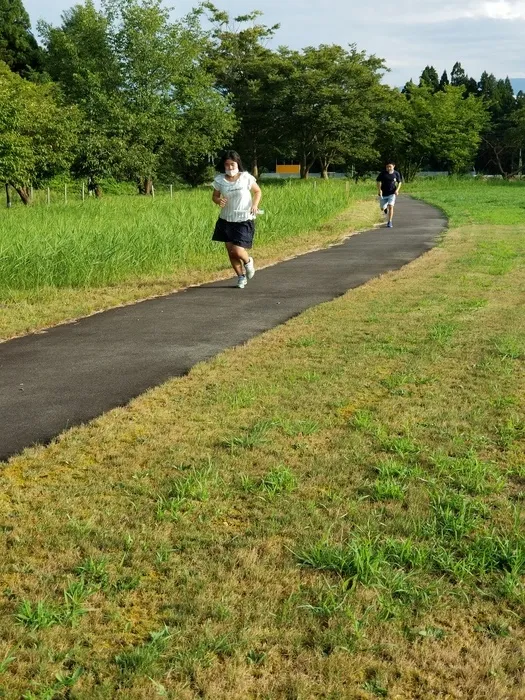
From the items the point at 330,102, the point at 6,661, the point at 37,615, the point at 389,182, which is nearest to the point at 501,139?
the point at 330,102

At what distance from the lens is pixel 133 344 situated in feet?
21.7

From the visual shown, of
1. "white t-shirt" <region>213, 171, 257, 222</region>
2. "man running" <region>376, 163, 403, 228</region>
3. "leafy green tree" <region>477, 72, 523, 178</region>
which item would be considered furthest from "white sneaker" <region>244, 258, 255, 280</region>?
"leafy green tree" <region>477, 72, 523, 178</region>

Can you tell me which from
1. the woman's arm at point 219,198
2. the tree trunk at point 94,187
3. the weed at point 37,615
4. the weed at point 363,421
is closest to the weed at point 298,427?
the weed at point 363,421

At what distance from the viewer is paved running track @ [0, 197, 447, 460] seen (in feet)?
15.7

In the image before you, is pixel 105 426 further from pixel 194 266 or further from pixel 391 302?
pixel 194 266

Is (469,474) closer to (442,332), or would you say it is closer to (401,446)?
(401,446)

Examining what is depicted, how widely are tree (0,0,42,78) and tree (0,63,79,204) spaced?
87.2 ft

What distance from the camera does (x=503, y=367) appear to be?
5.39 meters

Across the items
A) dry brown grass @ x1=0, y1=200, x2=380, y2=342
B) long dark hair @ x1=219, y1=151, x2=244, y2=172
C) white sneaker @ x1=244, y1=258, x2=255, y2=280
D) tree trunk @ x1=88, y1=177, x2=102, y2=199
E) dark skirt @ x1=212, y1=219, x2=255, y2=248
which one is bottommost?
dry brown grass @ x1=0, y1=200, x2=380, y2=342

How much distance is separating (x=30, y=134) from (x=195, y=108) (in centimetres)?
1552

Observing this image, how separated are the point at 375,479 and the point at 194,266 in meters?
8.44

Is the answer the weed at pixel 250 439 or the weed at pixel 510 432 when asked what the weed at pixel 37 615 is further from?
the weed at pixel 510 432

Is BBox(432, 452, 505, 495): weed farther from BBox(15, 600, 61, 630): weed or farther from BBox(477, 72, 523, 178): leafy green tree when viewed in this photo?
BBox(477, 72, 523, 178): leafy green tree

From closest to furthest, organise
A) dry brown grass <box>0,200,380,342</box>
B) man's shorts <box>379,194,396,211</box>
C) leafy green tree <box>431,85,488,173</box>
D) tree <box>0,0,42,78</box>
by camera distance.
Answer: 1. dry brown grass <box>0,200,380,342</box>
2. man's shorts <box>379,194,396,211</box>
3. tree <box>0,0,42,78</box>
4. leafy green tree <box>431,85,488,173</box>
